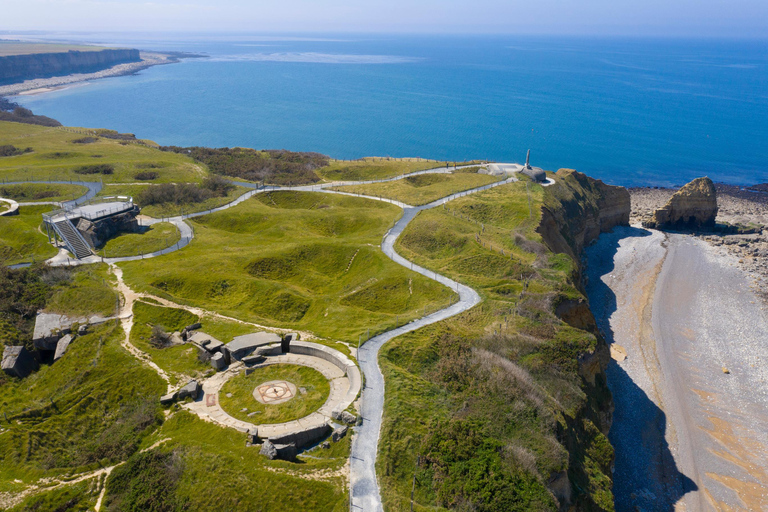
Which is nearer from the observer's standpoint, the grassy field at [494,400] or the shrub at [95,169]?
the grassy field at [494,400]

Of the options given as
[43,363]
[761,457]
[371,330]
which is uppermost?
[371,330]

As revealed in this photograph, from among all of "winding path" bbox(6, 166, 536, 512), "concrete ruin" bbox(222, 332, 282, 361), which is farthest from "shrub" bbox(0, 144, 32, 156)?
"concrete ruin" bbox(222, 332, 282, 361)

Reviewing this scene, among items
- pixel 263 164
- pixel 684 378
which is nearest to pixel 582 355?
pixel 684 378

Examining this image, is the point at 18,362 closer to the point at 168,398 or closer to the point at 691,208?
the point at 168,398

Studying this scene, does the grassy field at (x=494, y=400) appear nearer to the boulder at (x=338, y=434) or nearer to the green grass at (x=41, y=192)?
the boulder at (x=338, y=434)

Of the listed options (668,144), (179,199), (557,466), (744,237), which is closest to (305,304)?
(557,466)

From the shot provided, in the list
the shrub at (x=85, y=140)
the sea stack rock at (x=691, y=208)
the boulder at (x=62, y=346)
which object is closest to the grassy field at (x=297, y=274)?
the boulder at (x=62, y=346)

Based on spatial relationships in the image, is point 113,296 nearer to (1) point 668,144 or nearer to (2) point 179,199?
(2) point 179,199
